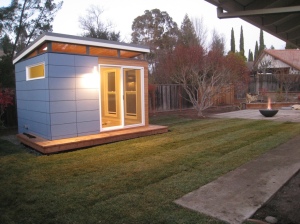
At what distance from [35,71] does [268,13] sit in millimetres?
5889

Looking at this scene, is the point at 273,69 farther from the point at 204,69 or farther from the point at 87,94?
the point at 87,94

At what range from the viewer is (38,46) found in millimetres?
6262

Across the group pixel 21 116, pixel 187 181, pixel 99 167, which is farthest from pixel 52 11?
pixel 187 181

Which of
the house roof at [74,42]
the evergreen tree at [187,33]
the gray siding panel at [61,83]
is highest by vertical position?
the evergreen tree at [187,33]

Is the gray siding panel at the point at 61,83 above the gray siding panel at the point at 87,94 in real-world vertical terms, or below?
above

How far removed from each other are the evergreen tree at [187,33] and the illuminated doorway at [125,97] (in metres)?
15.7

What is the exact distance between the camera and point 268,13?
91.1 inches

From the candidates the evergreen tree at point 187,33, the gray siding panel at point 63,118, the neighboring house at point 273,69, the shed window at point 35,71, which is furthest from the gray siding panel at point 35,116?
the evergreen tree at point 187,33

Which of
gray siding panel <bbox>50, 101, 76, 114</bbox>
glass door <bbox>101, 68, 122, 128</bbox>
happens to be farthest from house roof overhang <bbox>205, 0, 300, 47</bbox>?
glass door <bbox>101, 68, 122, 128</bbox>

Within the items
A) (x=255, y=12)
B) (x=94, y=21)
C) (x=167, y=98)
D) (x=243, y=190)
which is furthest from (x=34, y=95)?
(x=94, y=21)

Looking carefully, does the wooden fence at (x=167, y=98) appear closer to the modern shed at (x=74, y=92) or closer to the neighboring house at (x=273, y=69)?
the modern shed at (x=74, y=92)

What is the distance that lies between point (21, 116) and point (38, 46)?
8.12ft

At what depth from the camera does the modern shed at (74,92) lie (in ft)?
19.0

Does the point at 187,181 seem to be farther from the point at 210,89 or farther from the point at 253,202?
the point at 210,89
